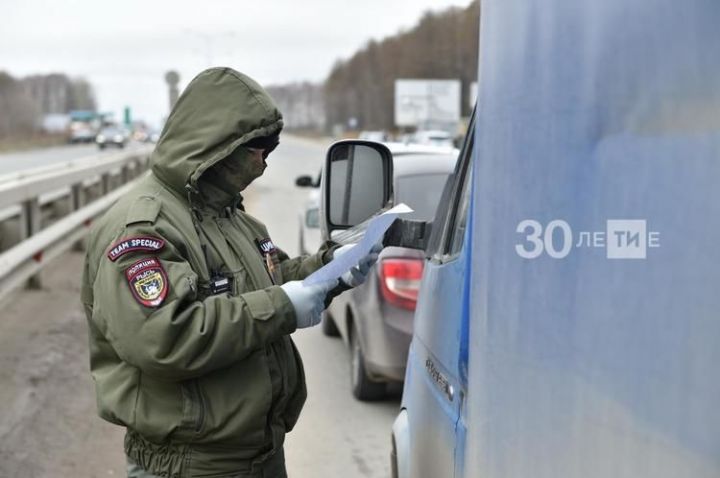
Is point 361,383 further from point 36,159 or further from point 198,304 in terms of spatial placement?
point 36,159

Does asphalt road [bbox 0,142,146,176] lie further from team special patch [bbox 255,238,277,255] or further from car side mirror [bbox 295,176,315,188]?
team special patch [bbox 255,238,277,255]

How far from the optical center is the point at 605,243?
1585 mm

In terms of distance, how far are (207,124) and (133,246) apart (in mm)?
428

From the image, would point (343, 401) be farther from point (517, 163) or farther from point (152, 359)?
point (517, 163)

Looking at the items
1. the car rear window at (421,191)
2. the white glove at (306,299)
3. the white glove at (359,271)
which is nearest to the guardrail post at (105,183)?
the car rear window at (421,191)

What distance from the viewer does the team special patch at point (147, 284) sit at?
2.04m

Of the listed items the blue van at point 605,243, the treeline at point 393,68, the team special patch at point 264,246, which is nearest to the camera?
the blue van at point 605,243

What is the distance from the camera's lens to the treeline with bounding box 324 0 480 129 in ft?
287

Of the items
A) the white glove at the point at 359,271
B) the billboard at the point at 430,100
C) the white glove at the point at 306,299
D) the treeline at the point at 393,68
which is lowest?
the white glove at the point at 306,299

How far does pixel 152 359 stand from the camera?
2.05 m

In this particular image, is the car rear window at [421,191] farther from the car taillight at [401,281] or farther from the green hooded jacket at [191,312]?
the green hooded jacket at [191,312]

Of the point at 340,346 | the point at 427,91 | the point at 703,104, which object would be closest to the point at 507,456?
the point at 703,104

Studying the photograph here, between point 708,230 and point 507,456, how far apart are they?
22.3 inches

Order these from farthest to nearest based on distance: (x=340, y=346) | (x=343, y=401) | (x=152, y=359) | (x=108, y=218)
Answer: (x=340, y=346) < (x=343, y=401) < (x=108, y=218) < (x=152, y=359)
